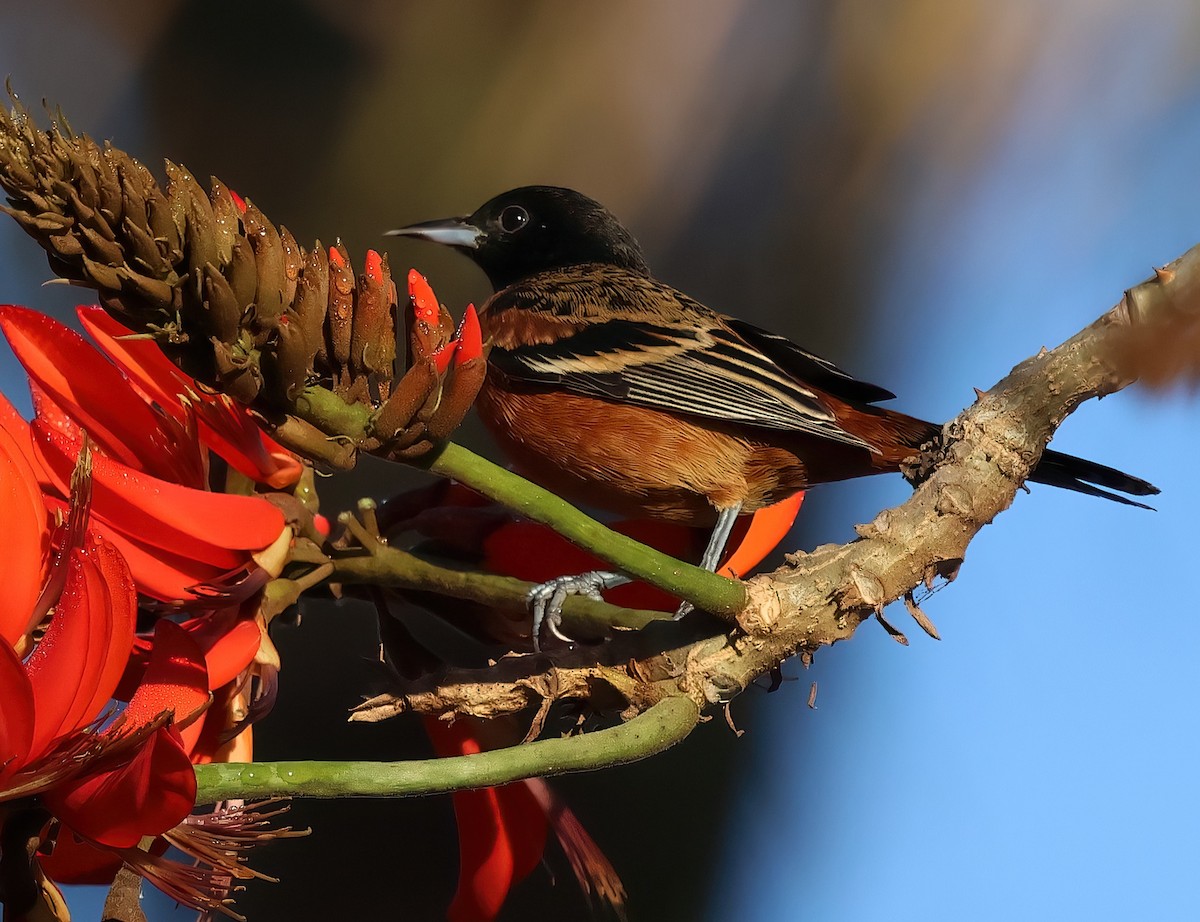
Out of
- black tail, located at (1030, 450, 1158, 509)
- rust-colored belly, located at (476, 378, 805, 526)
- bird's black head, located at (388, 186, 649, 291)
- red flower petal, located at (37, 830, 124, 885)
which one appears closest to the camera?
red flower petal, located at (37, 830, 124, 885)

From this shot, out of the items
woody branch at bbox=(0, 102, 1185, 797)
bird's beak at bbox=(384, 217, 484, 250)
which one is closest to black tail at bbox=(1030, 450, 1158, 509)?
woody branch at bbox=(0, 102, 1185, 797)

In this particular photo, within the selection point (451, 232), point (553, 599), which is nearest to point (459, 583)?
point (553, 599)

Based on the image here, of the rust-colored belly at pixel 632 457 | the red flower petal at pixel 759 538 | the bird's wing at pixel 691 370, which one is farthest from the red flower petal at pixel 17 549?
the bird's wing at pixel 691 370

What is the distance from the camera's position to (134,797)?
53 centimetres

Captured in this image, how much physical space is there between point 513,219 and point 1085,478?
0.98 m

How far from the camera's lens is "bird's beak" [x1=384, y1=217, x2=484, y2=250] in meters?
1.56

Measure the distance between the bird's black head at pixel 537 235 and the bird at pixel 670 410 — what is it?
0.13 ft

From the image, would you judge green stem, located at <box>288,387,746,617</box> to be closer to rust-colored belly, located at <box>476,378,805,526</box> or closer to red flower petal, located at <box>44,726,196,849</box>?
red flower petal, located at <box>44,726,196,849</box>

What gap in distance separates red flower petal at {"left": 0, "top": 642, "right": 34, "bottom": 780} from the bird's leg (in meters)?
0.58

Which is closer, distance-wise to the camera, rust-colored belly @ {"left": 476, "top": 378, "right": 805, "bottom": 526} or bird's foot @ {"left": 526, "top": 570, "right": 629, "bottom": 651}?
bird's foot @ {"left": 526, "top": 570, "right": 629, "bottom": 651}

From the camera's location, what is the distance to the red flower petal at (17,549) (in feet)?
1.81

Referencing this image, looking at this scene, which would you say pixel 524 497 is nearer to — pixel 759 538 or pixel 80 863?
pixel 80 863

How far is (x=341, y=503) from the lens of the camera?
5.50 feet

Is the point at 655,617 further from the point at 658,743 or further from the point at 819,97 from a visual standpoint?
the point at 819,97
